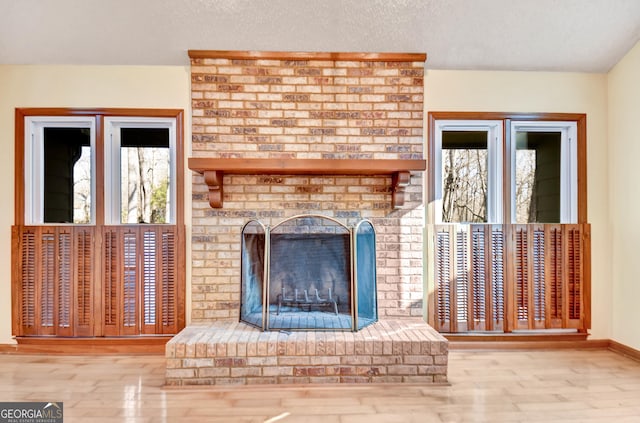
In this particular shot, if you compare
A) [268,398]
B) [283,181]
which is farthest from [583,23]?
[268,398]

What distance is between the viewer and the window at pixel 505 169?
311cm

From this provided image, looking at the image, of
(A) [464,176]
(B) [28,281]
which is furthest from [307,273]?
(B) [28,281]

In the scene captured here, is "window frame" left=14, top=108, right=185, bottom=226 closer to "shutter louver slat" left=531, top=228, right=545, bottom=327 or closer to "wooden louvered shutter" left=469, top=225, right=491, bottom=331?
"wooden louvered shutter" left=469, top=225, right=491, bottom=331

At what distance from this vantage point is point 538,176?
321cm

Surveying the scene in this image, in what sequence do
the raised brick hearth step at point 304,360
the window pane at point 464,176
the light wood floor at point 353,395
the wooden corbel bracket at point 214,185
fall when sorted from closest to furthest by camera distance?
the light wood floor at point 353,395, the raised brick hearth step at point 304,360, the wooden corbel bracket at point 214,185, the window pane at point 464,176

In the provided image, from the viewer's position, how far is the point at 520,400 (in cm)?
221

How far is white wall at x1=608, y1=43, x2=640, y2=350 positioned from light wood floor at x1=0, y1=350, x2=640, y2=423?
39 centimetres

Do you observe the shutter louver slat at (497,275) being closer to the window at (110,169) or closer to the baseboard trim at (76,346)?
the window at (110,169)

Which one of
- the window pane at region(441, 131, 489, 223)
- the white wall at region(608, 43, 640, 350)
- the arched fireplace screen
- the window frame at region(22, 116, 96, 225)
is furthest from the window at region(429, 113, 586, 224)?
the window frame at region(22, 116, 96, 225)

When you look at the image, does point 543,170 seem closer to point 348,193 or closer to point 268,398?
point 348,193

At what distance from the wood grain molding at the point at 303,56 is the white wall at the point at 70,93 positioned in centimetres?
28

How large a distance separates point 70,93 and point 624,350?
4725 millimetres

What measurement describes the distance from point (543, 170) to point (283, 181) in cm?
217

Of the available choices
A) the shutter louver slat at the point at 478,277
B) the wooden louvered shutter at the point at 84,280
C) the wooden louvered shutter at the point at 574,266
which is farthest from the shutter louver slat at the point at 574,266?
the wooden louvered shutter at the point at 84,280
